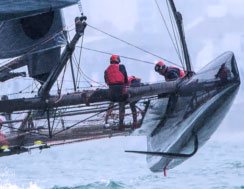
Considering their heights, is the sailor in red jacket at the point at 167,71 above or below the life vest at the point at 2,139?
above

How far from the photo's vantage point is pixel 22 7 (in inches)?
813

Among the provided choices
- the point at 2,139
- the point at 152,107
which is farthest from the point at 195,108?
the point at 2,139

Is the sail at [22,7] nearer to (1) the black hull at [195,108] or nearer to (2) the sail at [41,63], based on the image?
(1) the black hull at [195,108]

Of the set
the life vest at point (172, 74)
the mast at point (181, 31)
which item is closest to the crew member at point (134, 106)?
the life vest at point (172, 74)

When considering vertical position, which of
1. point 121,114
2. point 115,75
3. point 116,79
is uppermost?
point 115,75

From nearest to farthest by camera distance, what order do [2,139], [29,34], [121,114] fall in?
[121,114]
[2,139]
[29,34]

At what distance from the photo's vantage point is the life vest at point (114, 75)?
69.2ft

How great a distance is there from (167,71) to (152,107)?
1192 mm

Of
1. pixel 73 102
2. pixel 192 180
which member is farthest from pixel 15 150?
pixel 192 180

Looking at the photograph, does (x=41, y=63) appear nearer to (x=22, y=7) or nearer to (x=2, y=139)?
(x=2, y=139)

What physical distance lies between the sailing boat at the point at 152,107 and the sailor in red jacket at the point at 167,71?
0.42 meters

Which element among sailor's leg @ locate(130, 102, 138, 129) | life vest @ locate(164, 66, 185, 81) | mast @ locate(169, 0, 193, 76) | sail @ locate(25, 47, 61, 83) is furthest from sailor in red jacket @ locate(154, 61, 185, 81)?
sail @ locate(25, 47, 61, 83)

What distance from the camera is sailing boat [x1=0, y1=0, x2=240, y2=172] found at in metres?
20.8

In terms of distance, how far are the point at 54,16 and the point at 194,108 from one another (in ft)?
23.6
